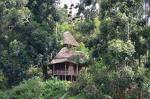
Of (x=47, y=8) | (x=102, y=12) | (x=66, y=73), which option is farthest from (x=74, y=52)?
(x=102, y=12)

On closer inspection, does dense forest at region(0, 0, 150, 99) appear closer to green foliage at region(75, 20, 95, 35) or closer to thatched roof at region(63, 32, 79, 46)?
green foliage at region(75, 20, 95, 35)

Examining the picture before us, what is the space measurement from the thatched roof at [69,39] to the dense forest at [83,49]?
877 mm

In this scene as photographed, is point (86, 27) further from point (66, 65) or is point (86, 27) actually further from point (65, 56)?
point (66, 65)

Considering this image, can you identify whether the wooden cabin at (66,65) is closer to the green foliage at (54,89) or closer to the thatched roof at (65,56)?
the thatched roof at (65,56)

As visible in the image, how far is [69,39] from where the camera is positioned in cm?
4112

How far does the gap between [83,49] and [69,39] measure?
285 cm

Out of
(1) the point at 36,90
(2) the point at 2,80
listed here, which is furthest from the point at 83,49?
(2) the point at 2,80

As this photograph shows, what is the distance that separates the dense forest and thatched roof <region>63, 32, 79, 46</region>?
877 millimetres

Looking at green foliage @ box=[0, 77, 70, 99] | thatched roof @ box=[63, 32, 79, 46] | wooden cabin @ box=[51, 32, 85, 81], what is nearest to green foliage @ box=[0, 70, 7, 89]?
green foliage @ box=[0, 77, 70, 99]

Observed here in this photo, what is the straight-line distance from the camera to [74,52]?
1511 inches

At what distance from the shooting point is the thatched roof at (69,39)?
40.7 metres

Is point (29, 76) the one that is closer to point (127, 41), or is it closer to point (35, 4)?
point (35, 4)

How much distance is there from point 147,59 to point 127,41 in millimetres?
2492

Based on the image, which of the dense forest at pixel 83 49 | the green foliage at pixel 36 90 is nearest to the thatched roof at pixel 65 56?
the dense forest at pixel 83 49
